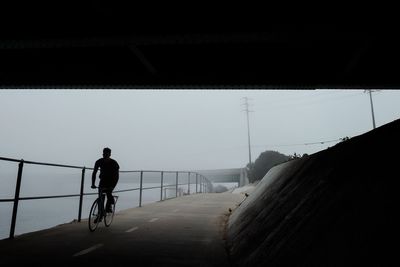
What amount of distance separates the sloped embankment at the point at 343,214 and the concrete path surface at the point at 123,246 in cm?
132

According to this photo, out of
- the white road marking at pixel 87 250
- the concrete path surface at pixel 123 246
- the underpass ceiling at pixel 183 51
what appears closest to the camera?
the concrete path surface at pixel 123 246

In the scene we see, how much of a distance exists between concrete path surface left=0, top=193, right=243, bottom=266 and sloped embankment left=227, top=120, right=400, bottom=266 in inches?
51.8

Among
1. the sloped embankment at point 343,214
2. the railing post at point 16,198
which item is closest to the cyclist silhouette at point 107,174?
the railing post at point 16,198

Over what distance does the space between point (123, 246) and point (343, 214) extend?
184 inches

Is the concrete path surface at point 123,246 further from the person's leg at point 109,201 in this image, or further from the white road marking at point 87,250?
the person's leg at point 109,201

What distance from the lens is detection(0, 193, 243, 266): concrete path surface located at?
5047mm

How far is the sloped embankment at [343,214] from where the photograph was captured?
2299 mm

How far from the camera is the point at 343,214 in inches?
112

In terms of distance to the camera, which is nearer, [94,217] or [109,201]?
[94,217]

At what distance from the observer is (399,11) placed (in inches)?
216

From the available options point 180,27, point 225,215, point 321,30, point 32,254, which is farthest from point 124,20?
point 225,215

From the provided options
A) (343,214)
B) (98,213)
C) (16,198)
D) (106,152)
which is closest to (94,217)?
(98,213)

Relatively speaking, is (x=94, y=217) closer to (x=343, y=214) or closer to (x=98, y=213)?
(x=98, y=213)

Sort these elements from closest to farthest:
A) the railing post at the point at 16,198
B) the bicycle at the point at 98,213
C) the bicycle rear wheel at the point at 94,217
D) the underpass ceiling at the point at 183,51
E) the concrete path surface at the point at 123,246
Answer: the concrete path surface at the point at 123,246 → the underpass ceiling at the point at 183,51 → the railing post at the point at 16,198 → the bicycle rear wheel at the point at 94,217 → the bicycle at the point at 98,213
